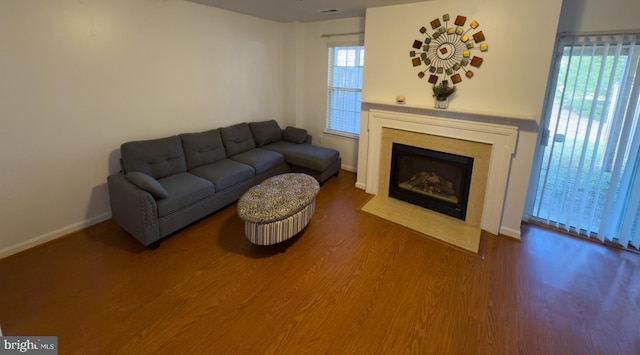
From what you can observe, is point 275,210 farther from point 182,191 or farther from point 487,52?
point 487,52

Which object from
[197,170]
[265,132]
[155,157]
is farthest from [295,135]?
[155,157]

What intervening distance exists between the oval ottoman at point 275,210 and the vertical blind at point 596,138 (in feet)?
8.55

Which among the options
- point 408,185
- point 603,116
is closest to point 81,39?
point 408,185

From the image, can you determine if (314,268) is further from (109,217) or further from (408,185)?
(109,217)

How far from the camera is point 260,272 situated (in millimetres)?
2504

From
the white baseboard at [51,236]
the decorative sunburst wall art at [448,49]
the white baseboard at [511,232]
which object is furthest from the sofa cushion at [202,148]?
the white baseboard at [511,232]

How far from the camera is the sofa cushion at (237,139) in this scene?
4.05 m

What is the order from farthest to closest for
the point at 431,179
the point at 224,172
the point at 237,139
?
the point at 237,139, the point at 431,179, the point at 224,172

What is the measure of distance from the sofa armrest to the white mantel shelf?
2.69 meters

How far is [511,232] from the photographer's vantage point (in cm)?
314

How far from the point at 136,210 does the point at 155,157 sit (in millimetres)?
791

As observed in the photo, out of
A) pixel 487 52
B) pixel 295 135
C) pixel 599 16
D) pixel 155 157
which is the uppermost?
pixel 599 16

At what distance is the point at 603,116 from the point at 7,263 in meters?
5.48

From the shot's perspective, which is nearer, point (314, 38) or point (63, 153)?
point (63, 153)
